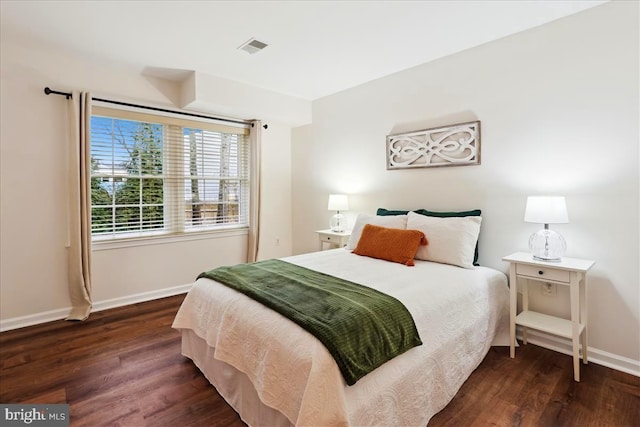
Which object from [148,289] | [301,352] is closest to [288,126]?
[148,289]

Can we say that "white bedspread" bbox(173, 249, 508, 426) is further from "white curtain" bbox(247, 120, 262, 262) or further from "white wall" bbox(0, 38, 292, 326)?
"white curtain" bbox(247, 120, 262, 262)

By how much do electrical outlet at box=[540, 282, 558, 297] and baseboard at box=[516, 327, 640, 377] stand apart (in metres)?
0.32

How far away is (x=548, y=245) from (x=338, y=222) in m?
2.23

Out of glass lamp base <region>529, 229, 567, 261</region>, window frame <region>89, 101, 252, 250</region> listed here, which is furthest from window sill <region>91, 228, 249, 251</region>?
glass lamp base <region>529, 229, 567, 261</region>

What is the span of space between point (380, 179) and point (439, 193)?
29.5 inches

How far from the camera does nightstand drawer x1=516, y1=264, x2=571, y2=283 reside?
6.98 ft

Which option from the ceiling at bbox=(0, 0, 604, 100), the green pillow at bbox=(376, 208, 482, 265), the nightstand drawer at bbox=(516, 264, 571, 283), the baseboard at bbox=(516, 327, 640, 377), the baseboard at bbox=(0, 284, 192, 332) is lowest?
the baseboard at bbox=(516, 327, 640, 377)

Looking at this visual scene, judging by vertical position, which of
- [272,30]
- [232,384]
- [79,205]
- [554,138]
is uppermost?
[272,30]

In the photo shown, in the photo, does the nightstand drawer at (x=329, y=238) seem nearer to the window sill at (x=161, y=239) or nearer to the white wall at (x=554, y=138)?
the white wall at (x=554, y=138)

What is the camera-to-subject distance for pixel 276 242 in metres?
4.83

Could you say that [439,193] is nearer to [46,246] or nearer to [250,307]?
[250,307]

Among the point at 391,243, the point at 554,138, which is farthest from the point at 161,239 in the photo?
the point at 554,138

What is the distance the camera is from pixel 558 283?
2.17 metres

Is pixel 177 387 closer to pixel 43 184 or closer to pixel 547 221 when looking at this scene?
pixel 43 184
